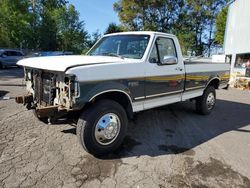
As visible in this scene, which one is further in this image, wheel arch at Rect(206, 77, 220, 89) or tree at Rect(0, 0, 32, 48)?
tree at Rect(0, 0, 32, 48)

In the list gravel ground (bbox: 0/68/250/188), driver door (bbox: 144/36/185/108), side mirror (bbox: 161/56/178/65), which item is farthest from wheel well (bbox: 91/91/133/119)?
side mirror (bbox: 161/56/178/65)

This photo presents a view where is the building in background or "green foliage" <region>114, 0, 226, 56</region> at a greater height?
"green foliage" <region>114, 0, 226, 56</region>

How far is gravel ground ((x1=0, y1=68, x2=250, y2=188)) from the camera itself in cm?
320

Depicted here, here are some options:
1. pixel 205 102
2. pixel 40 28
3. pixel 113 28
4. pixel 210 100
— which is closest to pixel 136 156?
pixel 205 102

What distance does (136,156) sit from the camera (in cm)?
392

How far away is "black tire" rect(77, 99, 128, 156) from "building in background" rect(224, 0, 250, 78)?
13508mm

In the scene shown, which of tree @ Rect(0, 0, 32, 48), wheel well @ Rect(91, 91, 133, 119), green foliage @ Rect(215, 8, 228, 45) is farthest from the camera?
green foliage @ Rect(215, 8, 228, 45)

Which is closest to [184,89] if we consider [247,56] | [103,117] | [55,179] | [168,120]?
[168,120]

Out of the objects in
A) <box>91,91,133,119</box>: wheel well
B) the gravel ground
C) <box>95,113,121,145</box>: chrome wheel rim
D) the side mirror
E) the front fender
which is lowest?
the gravel ground

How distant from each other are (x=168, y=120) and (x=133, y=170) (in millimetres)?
2868

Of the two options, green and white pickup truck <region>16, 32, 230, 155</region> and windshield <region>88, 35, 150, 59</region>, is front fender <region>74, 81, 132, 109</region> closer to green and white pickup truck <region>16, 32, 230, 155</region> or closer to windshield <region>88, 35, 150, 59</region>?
green and white pickup truck <region>16, 32, 230, 155</region>

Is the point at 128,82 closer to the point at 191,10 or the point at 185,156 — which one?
the point at 185,156

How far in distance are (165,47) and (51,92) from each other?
266 centimetres

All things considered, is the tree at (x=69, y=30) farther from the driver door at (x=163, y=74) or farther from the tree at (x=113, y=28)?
the driver door at (x=163, y=74)
